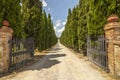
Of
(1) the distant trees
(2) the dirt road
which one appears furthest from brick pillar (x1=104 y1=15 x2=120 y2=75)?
(1) the distant trees

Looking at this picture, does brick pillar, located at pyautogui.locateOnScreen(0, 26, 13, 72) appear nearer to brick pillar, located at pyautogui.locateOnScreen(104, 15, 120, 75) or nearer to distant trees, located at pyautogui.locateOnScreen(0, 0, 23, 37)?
distant trees, located at pyautogui.locateOnScreen(0, 0, 23, 37)

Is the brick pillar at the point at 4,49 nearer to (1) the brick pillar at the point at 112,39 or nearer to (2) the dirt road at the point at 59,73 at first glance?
(2) the dirt road at the point at 59,73

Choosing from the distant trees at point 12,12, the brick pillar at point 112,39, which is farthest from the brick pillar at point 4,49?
the brick pillar at point 112,39

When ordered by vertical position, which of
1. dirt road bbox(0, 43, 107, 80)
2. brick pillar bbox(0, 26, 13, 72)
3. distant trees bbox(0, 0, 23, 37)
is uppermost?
distant trees bbox(0, 0, 23, 37)

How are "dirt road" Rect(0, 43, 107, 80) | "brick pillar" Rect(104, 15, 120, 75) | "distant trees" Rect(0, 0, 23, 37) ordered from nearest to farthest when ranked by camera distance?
"dirt road" Rect(0, 43, 107, 80) < "brick pillar" Rect(104, 15, 120, 75) < "distant trees" Rect(0, 0, 23, 37)

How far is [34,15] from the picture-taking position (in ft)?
85.0

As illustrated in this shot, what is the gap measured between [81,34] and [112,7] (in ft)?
39.6

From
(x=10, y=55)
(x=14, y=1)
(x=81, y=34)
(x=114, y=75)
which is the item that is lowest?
(x=114, y=75)

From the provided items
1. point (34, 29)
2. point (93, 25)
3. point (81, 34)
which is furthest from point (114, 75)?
point (34, 29)

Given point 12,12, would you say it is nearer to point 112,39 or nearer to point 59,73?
point 59,73

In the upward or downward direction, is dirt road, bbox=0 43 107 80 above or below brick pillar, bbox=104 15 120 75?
below

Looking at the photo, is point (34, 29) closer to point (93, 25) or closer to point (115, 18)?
point (93, 25)

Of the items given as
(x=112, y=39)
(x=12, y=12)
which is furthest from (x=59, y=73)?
(x=12, y=12)

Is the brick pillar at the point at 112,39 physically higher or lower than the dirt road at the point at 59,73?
higher
